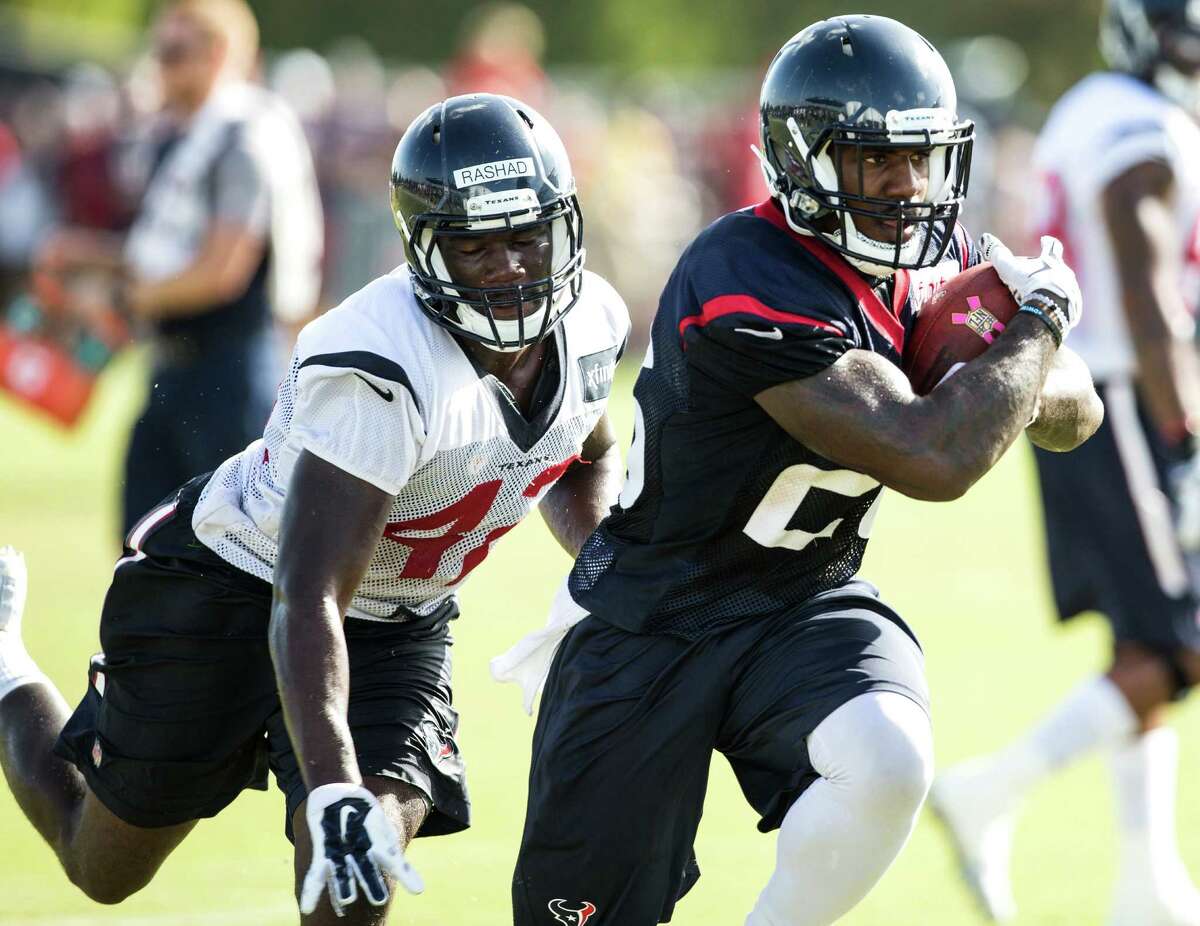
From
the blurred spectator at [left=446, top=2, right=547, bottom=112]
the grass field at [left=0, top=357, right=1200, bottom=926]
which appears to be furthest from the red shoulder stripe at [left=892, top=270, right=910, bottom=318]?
the blurred spectator at [left=446, top=2, right=547, bottom=112]

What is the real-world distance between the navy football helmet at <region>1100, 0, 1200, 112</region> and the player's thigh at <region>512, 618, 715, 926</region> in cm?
248

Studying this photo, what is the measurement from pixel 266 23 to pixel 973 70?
14.1 m

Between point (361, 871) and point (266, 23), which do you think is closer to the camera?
point (361, 871)

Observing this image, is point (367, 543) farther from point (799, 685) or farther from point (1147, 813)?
point (1147, 813)

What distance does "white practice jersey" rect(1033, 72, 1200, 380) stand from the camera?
497cm

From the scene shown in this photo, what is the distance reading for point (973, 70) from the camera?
23.8 metres

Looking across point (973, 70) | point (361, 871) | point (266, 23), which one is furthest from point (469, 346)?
point (266, 23)

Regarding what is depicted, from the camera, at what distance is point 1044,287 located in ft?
11.0

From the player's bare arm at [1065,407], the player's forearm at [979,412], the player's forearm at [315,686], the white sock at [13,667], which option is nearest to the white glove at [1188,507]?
the player's bare arm at [1065,407]

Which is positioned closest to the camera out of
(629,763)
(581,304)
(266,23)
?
(629,763)

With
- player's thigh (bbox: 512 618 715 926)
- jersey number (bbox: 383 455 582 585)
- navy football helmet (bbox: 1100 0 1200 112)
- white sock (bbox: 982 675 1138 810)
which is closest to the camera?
player's thigh (bbox: 512 618 715 926)

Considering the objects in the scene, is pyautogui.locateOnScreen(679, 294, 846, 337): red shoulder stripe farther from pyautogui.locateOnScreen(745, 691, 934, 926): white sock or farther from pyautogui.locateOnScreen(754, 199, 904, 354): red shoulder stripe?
pyautogui.locateOnScreen(745, 691, 934, 926): white sock

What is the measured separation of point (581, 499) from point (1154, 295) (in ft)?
5.46

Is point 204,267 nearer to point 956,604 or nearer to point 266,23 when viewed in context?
point 956,604
